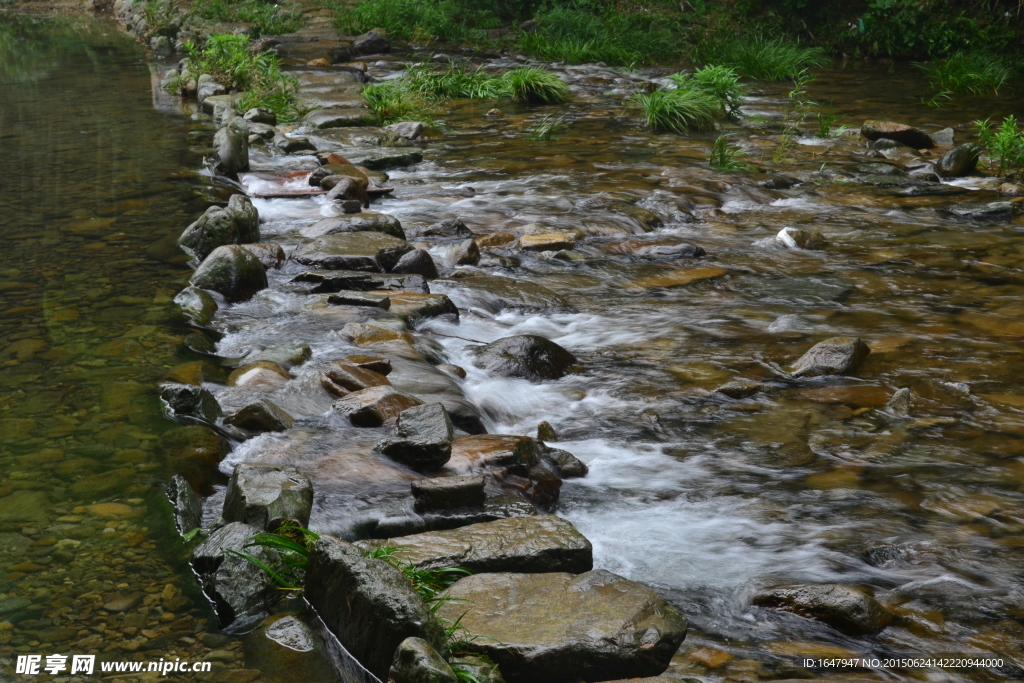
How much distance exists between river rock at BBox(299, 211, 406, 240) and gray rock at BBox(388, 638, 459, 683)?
4.50 metres

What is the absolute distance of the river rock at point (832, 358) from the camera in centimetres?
452

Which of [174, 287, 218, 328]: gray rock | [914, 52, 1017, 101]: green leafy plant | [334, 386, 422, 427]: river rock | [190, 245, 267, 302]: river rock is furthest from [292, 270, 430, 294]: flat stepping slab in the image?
[914, 52, 1017, 101]: green leafy plant

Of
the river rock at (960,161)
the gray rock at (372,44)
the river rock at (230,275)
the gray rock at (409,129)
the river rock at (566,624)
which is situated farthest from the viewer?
the gray rock at (372,44)

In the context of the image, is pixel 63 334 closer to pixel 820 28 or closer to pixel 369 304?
pixel 369 304

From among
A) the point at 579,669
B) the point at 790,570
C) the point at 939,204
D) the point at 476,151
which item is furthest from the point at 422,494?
the point at 476,151

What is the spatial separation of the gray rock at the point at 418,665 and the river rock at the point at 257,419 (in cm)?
170

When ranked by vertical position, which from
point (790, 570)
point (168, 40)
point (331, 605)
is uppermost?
point (168, 40)

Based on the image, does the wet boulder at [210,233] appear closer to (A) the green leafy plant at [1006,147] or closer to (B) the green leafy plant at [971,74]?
(A) the green leafy plant at [1006,147]

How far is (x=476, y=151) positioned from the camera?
9.72m

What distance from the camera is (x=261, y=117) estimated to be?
10375mm

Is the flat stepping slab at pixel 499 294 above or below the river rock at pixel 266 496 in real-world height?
below

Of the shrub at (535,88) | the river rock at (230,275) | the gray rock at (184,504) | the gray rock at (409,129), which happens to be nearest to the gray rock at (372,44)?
the shrub at (535,88)

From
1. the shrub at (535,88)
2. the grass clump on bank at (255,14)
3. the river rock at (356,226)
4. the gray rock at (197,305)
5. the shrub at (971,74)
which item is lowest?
the gray rock at (197,305)

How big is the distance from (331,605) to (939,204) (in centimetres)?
680
